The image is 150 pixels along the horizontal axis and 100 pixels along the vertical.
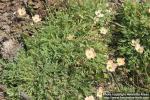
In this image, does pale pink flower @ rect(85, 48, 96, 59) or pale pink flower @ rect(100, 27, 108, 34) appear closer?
pale pink flower @ rect(85, 48, 96, 59)

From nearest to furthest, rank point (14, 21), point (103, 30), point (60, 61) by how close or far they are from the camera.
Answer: point (60, 61) < point (103, 30) < point (14, 21)

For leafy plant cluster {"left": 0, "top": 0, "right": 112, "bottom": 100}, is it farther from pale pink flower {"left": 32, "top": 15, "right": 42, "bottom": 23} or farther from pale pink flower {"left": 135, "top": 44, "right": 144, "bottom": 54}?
pale pink flower {"left": 135, "top": 44, "right": 144, "bottom": 54}

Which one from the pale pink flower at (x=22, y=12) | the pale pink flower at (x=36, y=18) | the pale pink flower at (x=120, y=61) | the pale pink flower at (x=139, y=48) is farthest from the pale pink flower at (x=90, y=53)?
the pale pink flower at (x=22, y=12)

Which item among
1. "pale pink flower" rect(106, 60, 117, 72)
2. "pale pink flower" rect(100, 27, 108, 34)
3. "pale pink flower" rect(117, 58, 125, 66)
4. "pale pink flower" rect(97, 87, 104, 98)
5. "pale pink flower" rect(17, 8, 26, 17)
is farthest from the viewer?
"pale pink flower" rect(17, 8, 26, 17)

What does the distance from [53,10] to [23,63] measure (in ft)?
2.80

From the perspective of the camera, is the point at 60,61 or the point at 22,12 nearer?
the point at 60,61

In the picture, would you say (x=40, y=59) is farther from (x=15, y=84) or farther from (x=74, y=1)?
(x=74, y=1)

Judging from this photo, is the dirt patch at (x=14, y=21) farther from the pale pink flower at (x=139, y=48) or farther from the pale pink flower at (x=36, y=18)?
the pale pink flower at (x=139, y=48)

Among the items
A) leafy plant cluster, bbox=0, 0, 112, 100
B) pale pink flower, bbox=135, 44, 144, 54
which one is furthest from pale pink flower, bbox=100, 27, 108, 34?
pale pink flower, bbox=135, 44, 144, 54

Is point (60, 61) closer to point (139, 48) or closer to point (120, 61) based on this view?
point (120, 61)

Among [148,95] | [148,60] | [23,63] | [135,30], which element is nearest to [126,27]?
[135,30]

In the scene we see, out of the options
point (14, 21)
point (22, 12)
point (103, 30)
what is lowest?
point (103, 30)

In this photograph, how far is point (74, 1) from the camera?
5504 millimetres

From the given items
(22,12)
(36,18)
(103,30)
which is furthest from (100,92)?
(22,12)
